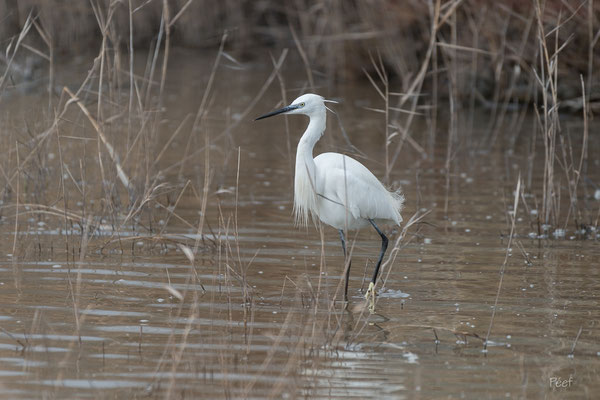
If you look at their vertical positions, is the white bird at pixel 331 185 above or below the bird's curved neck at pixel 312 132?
below

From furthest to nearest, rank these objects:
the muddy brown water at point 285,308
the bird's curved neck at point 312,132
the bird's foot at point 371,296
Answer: the bird's curved neck at point 312,132 → the bird's foot at point 371,296 → the muddy brown water at point 285,308

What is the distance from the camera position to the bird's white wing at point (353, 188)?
5.92m

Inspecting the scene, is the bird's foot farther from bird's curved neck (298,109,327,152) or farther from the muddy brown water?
bird's curved neck (298,109,327,152)

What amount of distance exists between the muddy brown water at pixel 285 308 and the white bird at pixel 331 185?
1.22 feet

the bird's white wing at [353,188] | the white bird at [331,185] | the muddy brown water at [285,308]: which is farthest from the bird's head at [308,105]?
the muddy brown water at [285,308]

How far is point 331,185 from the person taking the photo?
5938mm

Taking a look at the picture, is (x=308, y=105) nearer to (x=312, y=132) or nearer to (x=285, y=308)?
(x=312, y=132)

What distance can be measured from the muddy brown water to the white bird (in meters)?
0.37

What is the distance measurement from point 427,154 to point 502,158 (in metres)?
0.83

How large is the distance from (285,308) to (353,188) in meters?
0.99

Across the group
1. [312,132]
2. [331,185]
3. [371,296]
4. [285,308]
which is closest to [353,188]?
[331,185]

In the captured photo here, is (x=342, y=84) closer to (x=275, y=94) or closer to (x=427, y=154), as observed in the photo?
(x=275, y=94)

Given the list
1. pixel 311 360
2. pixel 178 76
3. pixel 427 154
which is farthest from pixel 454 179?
pixel 178 76

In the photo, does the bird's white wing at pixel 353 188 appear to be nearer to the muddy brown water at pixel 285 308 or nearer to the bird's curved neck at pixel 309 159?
the bird's curved neck at pixel 309 159
